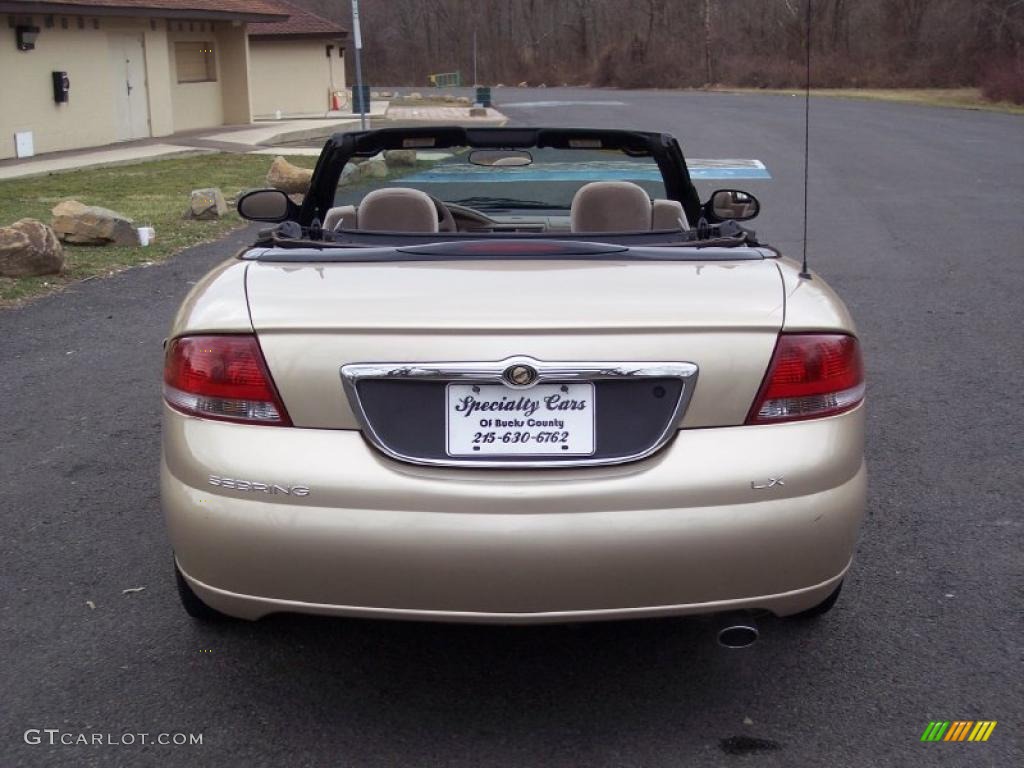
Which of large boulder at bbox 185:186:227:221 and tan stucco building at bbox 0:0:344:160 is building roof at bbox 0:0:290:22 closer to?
tan stucco building at bbox 0:0:344:160

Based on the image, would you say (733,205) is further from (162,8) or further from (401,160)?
(162,8)

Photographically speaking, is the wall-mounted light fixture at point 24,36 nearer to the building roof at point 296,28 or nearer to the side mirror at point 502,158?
the building roof at point 296,28

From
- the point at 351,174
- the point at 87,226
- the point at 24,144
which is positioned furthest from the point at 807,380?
the point at 24,144

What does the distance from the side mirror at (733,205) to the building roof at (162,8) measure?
18.4 meters

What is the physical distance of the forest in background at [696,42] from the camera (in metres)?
53.9

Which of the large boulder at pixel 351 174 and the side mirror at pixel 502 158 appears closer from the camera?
the side mirror at pixel 502 158

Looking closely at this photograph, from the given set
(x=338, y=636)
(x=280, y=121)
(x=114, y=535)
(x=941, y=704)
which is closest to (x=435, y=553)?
(x=338, y=636)

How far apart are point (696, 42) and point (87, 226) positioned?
250 ft

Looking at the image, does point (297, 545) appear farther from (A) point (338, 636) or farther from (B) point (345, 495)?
(A) point (338, 636)

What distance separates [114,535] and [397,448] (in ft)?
6.62

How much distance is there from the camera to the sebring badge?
274 cm

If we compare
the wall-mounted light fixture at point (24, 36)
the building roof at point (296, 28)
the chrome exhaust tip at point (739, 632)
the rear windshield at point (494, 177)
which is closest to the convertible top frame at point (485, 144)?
the chrome exhaust tip at point (739, 632)

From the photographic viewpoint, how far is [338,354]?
279 centimetres

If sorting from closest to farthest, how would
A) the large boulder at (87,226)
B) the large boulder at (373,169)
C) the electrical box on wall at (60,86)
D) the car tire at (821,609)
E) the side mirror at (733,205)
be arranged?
1. the car tire at (821,609)
2. the side mirror at (733,205)
3. the large boulder at (87,226)
4. the large boulder at (373,169)
5. the electrical box on wall at (60,86)
